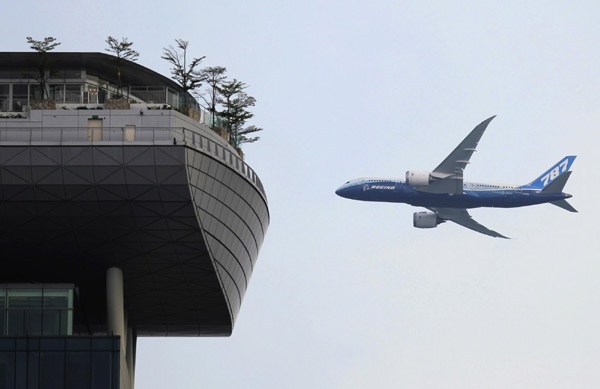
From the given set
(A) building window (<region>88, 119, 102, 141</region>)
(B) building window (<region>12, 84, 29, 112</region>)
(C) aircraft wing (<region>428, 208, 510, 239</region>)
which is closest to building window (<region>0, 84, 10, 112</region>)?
(B) building window (<region>12, 84, 29, 112</region>)

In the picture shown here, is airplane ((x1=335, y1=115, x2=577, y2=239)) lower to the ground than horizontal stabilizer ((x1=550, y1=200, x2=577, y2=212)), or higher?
higher

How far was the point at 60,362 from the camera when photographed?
8481 cm

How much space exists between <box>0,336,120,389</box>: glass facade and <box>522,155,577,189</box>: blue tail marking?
284 feet

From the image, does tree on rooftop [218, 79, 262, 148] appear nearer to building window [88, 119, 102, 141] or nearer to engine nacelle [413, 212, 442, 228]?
building window [88, 119, 102, 141]

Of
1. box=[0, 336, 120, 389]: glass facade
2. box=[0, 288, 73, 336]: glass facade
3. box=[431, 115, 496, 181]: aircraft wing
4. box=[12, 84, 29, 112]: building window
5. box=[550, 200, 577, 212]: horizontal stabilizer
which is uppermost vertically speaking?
box=[431, 115, 496, 181]: aircraft wing

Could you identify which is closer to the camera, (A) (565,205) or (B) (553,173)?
(A) (565,205)

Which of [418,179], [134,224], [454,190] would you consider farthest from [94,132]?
[454,190]

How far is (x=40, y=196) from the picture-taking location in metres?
85.8

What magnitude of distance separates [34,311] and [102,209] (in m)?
8.00

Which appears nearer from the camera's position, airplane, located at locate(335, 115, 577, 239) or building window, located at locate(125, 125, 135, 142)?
building window, located at locate(125, 125, 135, 142)

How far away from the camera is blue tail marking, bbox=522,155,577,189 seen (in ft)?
537

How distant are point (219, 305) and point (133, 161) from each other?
2565 cm

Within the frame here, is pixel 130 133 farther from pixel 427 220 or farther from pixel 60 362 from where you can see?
pixel 427 220

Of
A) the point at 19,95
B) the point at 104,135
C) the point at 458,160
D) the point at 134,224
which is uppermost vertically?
the point at 458,160
